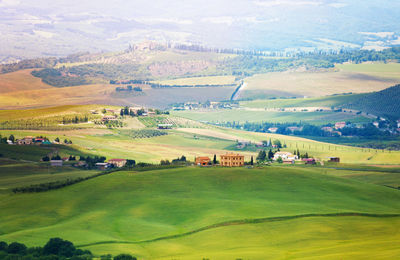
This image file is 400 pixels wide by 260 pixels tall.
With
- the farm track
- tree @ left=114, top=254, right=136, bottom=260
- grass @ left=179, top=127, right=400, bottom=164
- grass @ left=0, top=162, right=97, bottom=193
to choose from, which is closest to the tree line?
tree @ left=114, top=254, right=136, bottom=260

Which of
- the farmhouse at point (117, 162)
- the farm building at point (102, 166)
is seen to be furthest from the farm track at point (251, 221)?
the farmhouse at point (117, 162)

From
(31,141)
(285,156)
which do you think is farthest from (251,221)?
(31,141)

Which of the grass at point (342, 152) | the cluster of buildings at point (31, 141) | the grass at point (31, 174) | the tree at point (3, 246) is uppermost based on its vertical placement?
the tree at point (3, 246)

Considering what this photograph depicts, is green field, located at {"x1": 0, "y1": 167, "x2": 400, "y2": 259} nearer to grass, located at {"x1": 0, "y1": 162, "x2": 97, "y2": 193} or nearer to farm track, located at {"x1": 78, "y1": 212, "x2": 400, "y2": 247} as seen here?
farm track, located at {"x1": 78, "y1": 212, "x2": 400, "y2": 247}

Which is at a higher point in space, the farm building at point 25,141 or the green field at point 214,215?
the green field at point 214,215

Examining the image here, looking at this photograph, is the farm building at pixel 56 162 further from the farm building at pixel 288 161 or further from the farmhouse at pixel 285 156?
the farm building at pixel 288 161

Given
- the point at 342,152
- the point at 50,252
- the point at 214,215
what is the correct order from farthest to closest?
1. the point at 342,152
2. the point at 214,215
3. the point at 50,252

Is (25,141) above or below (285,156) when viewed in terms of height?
above

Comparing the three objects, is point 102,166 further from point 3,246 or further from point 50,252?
point 50,252
